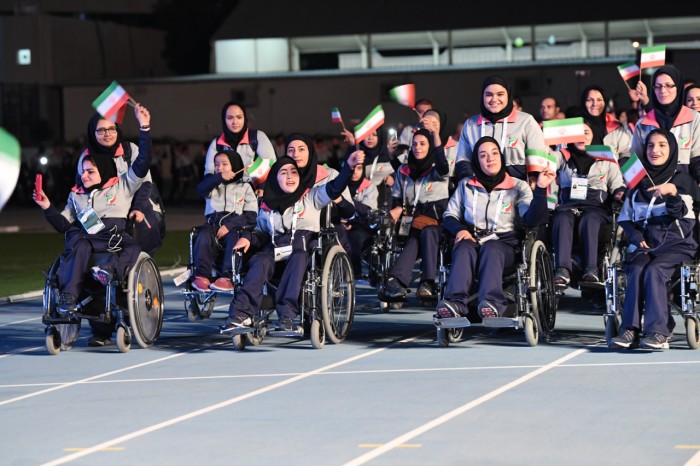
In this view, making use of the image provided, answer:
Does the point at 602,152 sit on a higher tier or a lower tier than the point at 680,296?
higher

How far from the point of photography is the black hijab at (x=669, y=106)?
11594mm

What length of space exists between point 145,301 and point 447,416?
3.79 m

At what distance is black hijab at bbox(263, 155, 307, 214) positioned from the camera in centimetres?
1123

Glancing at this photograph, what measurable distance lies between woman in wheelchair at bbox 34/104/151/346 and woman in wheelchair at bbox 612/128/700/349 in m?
3.49

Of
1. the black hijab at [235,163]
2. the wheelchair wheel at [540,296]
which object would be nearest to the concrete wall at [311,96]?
Answer: the black hijab at [235,163]

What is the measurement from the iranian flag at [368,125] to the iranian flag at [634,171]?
8.73ft

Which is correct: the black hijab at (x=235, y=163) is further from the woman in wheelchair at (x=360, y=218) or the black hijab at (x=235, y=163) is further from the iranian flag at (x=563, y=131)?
the iranian flag at (x=563, y=131)

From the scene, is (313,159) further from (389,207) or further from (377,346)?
(389,207)

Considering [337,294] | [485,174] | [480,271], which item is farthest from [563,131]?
[337,294]

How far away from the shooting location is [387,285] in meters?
→ 12.4

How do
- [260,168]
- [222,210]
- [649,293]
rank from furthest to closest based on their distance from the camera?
1. [222,210]
2. [260,168]
3. [649,293]

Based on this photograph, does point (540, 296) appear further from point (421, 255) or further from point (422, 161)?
point (422, 161)

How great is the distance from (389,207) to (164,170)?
3101cm

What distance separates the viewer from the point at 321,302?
10688mm
